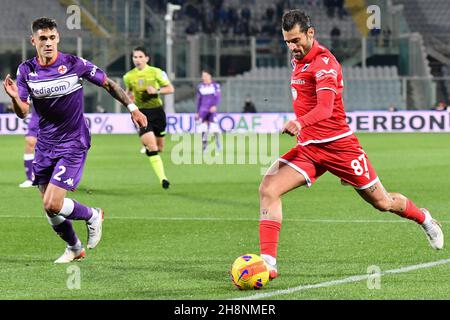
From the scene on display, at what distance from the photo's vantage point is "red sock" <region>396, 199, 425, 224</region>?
9789 mm

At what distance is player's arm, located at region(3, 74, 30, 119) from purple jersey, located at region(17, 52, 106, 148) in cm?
23

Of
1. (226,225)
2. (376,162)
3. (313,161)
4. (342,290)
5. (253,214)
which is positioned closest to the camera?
(342,290)

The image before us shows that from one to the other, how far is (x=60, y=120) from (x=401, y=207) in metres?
3.30

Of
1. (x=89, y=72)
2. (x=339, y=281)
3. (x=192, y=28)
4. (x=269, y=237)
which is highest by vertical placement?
(x=192, y=28)

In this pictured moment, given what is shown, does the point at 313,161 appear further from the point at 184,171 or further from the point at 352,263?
the point at 184,171

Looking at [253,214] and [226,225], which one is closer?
[226,225]

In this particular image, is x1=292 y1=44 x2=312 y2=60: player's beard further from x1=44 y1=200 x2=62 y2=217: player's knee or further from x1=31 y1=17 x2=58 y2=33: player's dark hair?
x1=44 y1=200 x2=62 y2=217: player's knee

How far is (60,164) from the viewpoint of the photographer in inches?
392

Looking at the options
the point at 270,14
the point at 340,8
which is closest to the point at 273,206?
the point at 270,14

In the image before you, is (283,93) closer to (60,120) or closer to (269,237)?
(60,120)

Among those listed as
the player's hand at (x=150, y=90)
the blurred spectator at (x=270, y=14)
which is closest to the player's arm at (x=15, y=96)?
the player's hand at (x=150, y=90)
